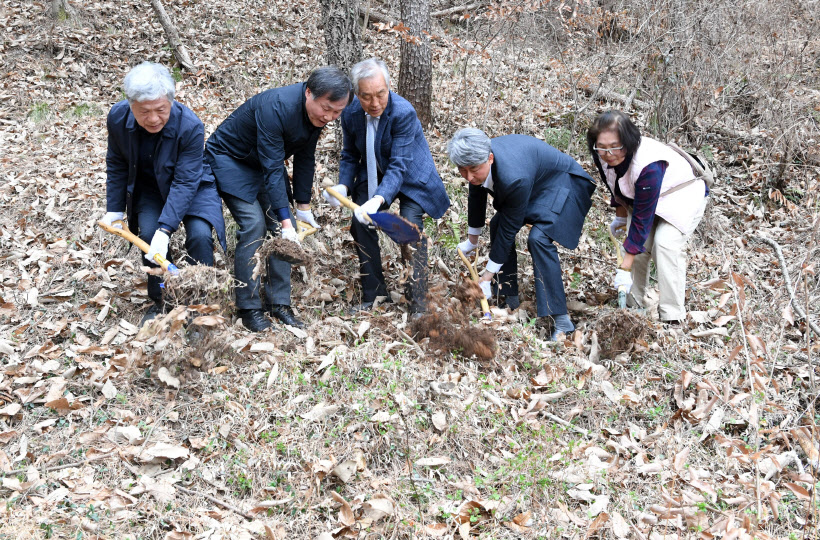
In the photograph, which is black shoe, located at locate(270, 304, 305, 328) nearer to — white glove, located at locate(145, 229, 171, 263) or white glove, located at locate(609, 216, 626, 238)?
white glove, located at locate(145, 229, 171, 263)

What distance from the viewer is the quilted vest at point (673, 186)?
3.76 m

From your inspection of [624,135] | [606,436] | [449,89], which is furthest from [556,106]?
[606,436]

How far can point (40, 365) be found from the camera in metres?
3.34

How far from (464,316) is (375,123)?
1.36 m

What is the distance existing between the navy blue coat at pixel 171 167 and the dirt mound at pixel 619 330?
2503 mm

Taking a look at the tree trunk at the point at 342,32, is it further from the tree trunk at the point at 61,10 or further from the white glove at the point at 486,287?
the tree trunk at the point at 61,10

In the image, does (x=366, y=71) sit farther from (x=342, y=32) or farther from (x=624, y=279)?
(x=624, y=279)

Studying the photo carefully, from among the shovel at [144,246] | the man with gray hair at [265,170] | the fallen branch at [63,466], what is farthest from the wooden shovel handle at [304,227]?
the fallen branch at [63,466]

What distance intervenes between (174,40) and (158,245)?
5.44 metres

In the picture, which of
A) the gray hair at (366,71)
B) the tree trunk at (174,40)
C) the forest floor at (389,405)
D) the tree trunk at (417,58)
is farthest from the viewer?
the tree trunk at (174,40)

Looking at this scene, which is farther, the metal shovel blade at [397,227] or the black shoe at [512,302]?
the black shoe at [512,302]

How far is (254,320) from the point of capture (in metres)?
3.85

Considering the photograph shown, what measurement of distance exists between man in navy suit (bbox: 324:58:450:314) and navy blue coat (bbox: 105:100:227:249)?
2.66ft

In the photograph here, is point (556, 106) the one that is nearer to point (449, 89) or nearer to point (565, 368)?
point (449, 89)
